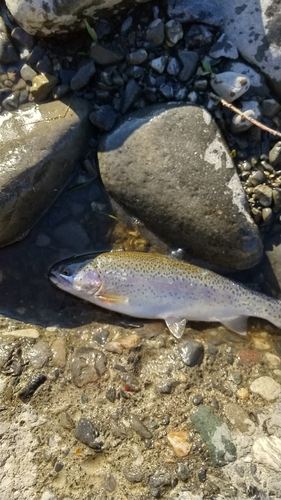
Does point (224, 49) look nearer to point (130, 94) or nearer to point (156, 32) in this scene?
point (156, 32)

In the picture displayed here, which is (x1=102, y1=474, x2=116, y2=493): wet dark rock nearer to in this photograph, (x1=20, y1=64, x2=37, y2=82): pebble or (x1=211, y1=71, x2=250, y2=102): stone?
(x1=211, y1=71, x2=250, y2=102): stone

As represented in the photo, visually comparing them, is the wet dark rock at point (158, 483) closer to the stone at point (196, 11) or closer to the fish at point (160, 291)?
the fish at point (160, 291)

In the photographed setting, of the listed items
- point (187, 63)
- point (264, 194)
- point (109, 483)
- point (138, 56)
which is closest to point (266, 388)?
point (109, 483)

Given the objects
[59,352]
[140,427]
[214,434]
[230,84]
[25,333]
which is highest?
[230,84]

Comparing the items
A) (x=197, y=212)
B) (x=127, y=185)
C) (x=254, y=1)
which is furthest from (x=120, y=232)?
(x=254, y=1)

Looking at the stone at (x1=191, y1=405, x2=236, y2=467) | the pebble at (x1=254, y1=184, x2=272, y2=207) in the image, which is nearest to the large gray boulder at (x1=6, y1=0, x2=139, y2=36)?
the pebble at (x1=254, y1=184, x2=272, y2=207)

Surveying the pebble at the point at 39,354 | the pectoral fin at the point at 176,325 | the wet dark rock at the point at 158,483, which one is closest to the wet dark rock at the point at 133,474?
the wet dark rock at the point at 158,483
